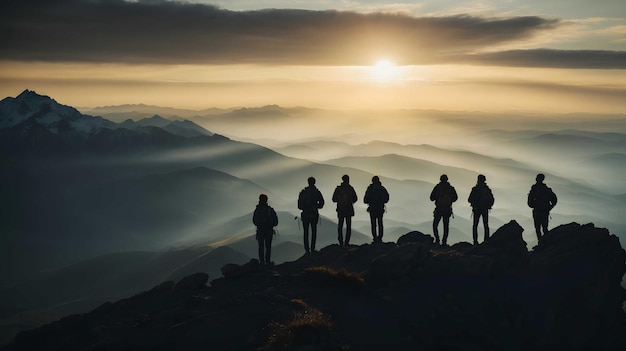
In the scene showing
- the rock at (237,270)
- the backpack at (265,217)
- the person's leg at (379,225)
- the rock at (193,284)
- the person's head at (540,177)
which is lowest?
the rock at (193,284)

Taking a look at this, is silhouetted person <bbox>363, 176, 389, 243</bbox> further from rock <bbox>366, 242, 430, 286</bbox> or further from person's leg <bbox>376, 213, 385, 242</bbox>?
rock <bbox>366, 242, 430, 286</bbox>

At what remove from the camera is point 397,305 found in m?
17.3

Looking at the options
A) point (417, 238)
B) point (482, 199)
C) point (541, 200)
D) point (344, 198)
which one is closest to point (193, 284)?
point (344, 198)

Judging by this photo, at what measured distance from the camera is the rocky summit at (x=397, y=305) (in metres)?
15.5

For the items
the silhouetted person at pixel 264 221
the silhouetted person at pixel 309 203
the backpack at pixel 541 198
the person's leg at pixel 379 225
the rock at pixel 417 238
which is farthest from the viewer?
the person's leg at pixel 379 225

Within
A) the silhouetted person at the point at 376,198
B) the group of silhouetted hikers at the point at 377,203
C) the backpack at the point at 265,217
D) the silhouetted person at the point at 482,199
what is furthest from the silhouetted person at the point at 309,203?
the silhouetted person at the point at 482,199

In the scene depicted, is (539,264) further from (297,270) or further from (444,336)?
(297,270)

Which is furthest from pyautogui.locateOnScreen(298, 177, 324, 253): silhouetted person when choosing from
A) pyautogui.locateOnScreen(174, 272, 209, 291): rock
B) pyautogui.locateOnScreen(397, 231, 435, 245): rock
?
pyautogui.locateOnScreen(174, 272, 209, 291): rock

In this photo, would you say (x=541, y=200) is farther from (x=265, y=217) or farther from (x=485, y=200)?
(x=265, y=217)

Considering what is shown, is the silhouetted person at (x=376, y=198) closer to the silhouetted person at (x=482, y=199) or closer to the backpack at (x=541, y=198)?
the silhouetted person at (x=482, y=199)

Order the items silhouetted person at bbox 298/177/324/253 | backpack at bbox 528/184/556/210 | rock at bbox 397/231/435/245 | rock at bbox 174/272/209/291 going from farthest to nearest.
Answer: rock at bbox 397/231/435/245 < silhouetted person at bbox 298/177/324/253 < backpack at bbox 528/184/556/210 < rock at bbox 174/272/209/291

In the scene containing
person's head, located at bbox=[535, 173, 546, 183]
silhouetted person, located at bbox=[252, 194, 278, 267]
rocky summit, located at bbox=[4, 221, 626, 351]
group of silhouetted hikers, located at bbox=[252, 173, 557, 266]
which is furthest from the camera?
group of silhouetted hikers, located at bbox=[252, 173, 557, 266]

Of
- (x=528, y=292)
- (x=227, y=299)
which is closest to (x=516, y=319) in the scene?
(x=528, y=292)

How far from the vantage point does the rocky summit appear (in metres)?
15.5
